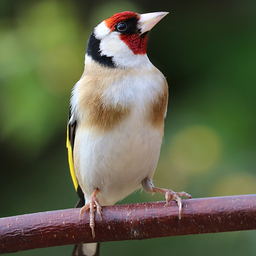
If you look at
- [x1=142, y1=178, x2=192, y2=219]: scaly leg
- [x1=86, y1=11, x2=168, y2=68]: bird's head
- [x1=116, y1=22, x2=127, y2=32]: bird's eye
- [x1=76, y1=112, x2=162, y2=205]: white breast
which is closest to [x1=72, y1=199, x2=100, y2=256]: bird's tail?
[x1=76, y1=112, x2=162, y2=205]: white breast

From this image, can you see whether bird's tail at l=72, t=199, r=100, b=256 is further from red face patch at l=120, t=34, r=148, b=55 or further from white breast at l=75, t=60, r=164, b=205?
red face patch at l=120, t=34, r=148, b=55

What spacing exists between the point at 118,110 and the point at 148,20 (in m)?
0.42

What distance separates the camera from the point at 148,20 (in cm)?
161

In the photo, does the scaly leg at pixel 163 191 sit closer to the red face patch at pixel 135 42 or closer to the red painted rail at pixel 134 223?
the red painted rail at pixel 134 223

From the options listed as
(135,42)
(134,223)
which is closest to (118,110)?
(135,42)

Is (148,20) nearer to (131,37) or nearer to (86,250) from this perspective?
(131,37)

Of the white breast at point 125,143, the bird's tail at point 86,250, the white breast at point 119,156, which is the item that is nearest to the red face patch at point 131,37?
the white breast at point 125,143

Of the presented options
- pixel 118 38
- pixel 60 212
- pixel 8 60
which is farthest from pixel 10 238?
pixel 8 60

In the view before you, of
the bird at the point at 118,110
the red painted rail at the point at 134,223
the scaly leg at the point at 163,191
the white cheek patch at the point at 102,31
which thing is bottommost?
the scaly leg at the point at 163,191

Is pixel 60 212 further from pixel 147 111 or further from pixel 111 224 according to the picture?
pixel 147 111

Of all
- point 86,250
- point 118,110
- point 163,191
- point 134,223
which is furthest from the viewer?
point 86,250

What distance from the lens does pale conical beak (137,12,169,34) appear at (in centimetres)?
160

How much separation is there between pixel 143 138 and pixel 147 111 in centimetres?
11

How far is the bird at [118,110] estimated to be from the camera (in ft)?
4.96
